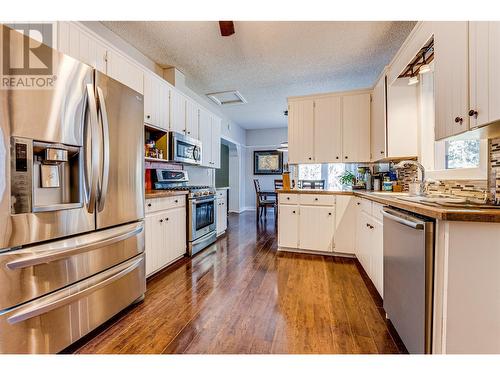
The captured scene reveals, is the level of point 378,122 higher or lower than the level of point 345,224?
higher

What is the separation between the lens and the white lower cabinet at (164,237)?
2406mm

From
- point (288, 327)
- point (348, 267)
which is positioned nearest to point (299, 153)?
point (348, 267)

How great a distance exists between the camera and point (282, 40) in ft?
9.30

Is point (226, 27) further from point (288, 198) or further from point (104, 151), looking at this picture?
point (288, 198)

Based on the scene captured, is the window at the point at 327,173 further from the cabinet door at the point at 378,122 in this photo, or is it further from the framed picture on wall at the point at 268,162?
the cabinet door at the point at 378,122

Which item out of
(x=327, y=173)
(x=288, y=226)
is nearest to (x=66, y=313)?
(x=288, y=226)

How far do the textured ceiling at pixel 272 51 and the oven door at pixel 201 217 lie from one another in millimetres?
2000

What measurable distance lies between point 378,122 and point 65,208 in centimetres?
330

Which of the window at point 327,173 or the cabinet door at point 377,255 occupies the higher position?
the window at point 327,173

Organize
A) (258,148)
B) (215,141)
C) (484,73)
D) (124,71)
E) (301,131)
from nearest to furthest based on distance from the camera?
(484,73), (124,71), (301,131), (215,141), (258,148)

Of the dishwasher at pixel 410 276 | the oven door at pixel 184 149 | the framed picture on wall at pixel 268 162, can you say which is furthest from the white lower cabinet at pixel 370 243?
the framed picture on wall at pixel 268 162

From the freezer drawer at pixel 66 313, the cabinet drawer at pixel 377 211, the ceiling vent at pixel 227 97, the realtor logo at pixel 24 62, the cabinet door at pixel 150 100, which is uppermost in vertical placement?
the ceiling vent at pixel 227 97

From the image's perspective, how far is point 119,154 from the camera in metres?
1.75
